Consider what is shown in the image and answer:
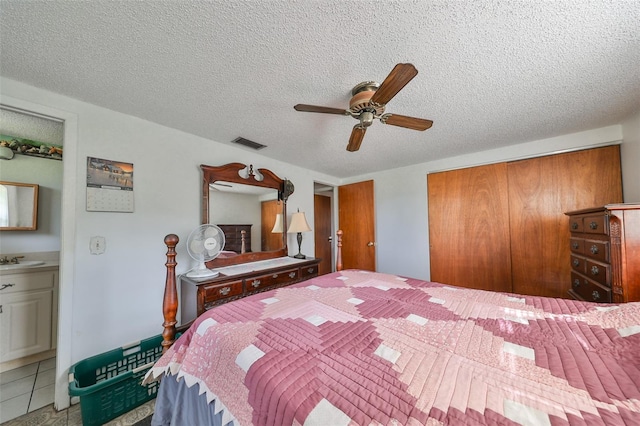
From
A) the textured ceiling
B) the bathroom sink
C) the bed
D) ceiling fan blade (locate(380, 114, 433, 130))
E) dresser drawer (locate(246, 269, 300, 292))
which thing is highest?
the textured ceiling

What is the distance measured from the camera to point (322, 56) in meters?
1.15

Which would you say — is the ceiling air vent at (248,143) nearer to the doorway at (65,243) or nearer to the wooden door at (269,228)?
the wooden door at (269,228)

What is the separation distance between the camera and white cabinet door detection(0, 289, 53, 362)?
1.79 metres

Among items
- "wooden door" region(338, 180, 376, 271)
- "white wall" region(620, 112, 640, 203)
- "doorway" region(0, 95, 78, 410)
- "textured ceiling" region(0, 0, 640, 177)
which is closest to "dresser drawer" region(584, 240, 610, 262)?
"white wall" region(620, 112, 640, 203)

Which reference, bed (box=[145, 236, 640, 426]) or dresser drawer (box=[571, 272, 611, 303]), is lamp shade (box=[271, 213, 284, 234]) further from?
dresser drawer (box=[571, 272, 611, 303])

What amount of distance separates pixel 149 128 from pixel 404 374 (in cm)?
242

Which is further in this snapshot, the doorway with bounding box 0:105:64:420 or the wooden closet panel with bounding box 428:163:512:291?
the wooden closet panel with bounding box 428:163:512:291

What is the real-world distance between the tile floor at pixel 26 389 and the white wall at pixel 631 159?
4734mm

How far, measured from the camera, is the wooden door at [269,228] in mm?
2711

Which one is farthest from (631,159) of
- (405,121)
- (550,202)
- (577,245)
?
(405,121)

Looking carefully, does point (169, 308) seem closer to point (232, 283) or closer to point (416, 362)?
point (232, 283)

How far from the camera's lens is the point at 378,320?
40.0 inches

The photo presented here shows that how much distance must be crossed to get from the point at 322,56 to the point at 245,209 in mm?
1836

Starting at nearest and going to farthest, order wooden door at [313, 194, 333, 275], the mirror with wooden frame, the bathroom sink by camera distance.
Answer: the bathroom sink < the mirror with wooden frame < wooden door at [313, 194, 333, 275]
